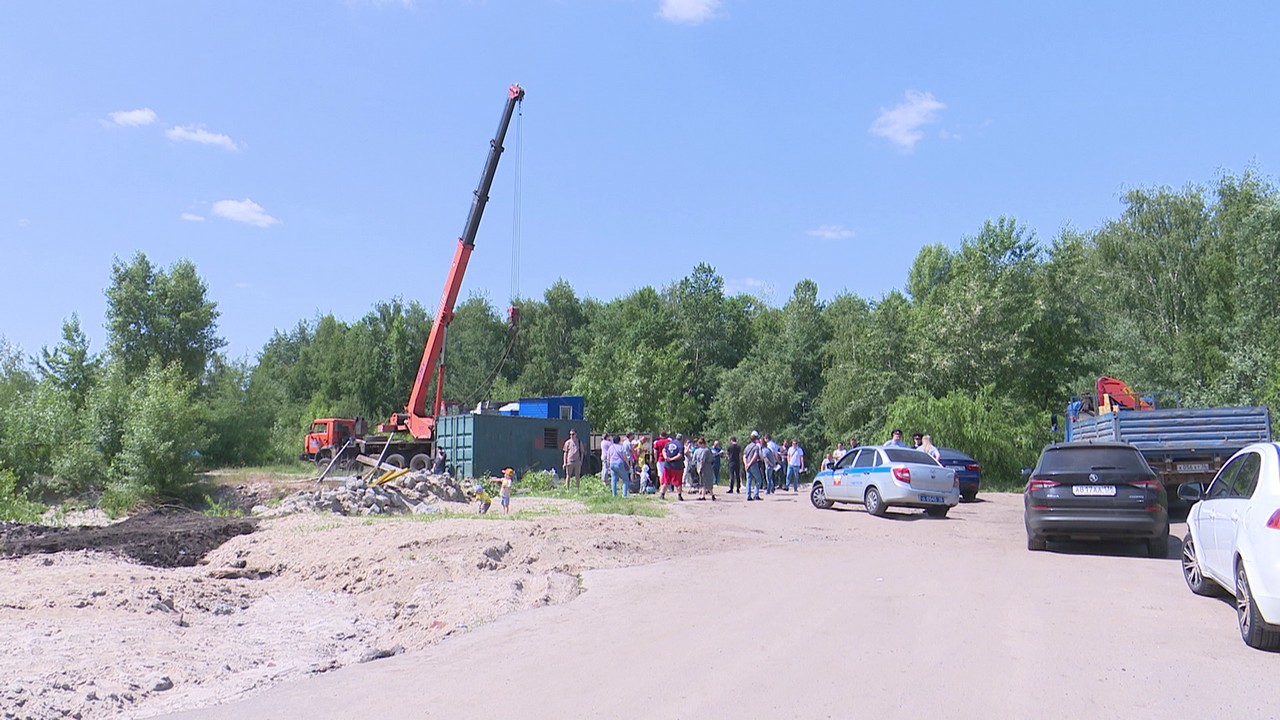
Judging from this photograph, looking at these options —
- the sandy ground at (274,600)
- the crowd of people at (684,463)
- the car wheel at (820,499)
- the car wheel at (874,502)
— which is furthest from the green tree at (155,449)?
the car wheel at (874,502)

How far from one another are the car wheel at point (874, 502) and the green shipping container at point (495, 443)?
1466cm

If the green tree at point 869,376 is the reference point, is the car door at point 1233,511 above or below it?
below

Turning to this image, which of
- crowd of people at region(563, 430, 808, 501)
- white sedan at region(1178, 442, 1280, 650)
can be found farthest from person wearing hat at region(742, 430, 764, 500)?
white sedan at region(1178, 442, 1280, 650)

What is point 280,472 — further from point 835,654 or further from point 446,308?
point 835,654

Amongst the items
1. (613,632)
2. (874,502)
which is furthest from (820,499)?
(613,632)

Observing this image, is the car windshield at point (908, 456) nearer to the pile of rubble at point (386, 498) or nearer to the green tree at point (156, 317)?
the pile of rubble at point (386, 498)

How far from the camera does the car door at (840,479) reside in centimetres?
1930

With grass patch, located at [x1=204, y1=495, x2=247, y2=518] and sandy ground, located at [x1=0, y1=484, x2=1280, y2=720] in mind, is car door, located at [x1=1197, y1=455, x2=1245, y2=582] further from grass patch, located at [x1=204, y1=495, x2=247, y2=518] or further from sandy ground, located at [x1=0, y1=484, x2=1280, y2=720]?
grass patch, located at [x1=204, y1=495, x2=247, y2=518]

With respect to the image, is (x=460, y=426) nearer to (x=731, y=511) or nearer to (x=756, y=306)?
(x=731, y=511)

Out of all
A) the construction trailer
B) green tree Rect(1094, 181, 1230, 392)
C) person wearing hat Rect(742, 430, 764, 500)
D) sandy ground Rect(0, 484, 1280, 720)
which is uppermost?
green tree Rect(1094, 181, 1230, 392)

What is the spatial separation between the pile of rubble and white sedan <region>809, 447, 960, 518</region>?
904 cm

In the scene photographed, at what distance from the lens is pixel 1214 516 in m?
8.05

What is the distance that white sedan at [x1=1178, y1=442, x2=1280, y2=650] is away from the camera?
6359 millimetres

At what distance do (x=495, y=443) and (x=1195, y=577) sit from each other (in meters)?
23.5
